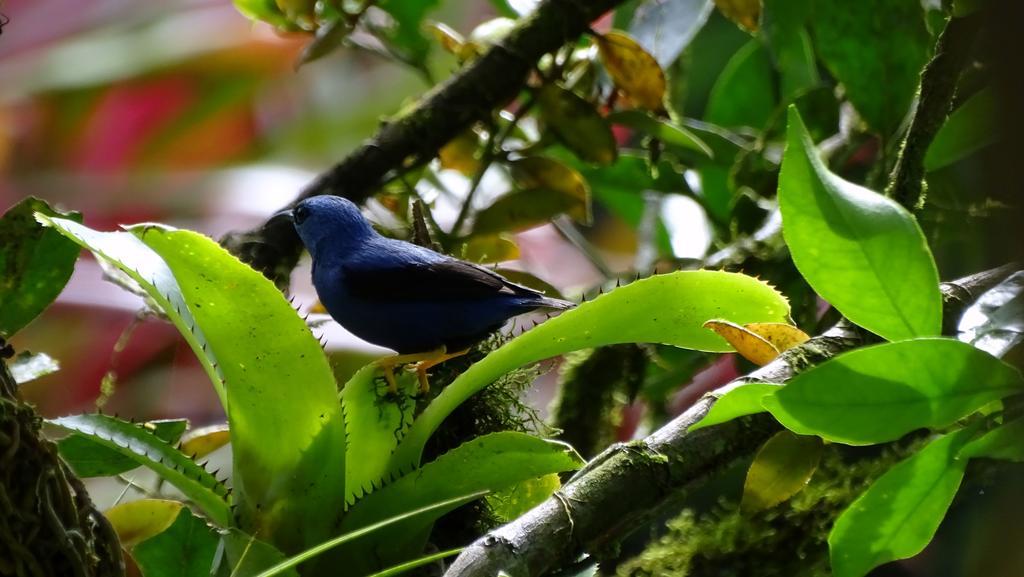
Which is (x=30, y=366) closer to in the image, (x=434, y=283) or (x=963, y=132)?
(x=434, y=283)

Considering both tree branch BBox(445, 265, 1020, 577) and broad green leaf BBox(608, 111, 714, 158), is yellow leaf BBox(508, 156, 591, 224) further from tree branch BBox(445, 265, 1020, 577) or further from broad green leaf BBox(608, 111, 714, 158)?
tree branch BBox(445, 265, 1020, 577)

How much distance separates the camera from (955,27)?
1.10 meters

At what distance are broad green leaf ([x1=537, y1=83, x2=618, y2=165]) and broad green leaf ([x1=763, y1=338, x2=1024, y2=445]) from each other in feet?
2.97

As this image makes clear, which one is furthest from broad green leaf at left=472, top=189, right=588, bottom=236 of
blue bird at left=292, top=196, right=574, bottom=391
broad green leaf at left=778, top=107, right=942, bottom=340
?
broad green leaf at left=778, top=107, right=942, bottom=340

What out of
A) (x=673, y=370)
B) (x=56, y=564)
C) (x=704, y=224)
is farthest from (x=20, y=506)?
(x=704, y=224)

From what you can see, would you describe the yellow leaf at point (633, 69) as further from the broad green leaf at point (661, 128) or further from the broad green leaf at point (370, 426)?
the broad green leaf at point (370, 426)

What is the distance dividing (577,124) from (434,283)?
0.45m

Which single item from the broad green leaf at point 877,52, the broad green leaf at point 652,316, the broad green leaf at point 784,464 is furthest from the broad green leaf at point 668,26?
the broad green leaf at point 784,464

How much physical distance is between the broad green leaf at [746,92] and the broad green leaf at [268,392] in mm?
1315

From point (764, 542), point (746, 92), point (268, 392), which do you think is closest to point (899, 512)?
point (764, 542)

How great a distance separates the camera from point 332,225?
4.91 ft

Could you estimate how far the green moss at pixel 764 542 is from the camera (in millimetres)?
1149

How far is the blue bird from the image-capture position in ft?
4.33

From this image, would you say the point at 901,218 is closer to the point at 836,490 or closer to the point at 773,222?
the point at 836,490
